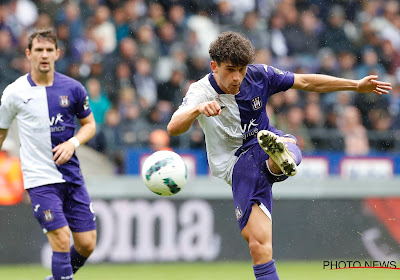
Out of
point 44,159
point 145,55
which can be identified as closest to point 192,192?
point 145,55

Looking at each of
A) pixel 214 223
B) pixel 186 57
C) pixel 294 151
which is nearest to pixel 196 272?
pixel 214 223

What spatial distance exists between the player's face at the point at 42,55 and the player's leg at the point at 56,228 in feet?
3.90

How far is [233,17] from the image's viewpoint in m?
14.9

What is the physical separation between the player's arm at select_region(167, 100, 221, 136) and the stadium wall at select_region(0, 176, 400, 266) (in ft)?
17.3

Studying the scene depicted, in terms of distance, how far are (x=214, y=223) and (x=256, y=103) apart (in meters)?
4.91

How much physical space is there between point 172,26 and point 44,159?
7.59m

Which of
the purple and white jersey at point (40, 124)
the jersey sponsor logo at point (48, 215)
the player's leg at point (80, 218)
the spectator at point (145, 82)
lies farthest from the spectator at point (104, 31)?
the jersey sponsor logo at point (48, 215)

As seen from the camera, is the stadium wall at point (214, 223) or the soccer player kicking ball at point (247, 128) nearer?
the soccer player kicking ball at point (247, 128)

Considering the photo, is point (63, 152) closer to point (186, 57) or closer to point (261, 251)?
point (261, 251)

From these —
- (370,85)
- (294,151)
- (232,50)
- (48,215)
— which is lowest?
(48,215)

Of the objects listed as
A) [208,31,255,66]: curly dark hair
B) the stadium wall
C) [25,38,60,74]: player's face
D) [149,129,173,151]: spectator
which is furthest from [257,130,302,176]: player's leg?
[149,129,173,151]: spectator

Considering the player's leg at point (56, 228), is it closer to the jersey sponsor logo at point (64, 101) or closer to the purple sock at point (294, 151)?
the jersey sponsor logo at point (64, 101)

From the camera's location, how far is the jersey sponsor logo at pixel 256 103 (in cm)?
665

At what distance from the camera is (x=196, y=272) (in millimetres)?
10375
